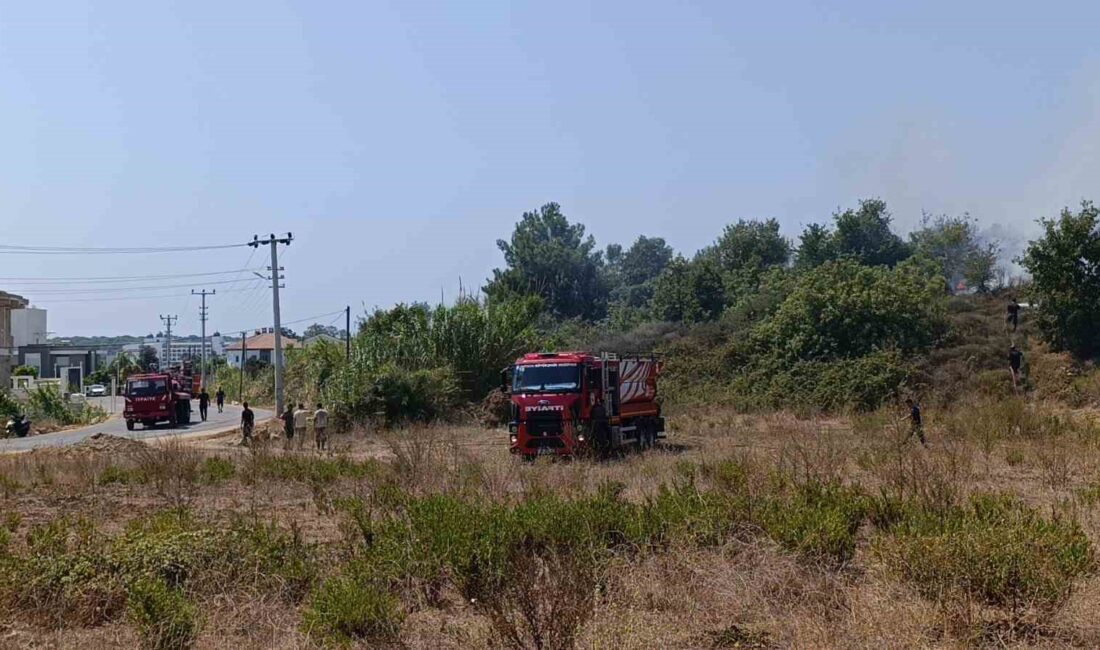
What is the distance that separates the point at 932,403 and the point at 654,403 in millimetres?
13184

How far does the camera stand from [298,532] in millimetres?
10977

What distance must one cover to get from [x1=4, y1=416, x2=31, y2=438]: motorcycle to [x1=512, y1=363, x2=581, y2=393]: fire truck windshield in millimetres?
25082

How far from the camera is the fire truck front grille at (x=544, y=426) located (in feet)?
82.4

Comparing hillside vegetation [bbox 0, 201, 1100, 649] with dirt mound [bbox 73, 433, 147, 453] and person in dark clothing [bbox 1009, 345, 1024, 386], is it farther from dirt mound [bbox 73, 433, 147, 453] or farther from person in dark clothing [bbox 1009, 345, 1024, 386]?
person in dark clothing [bbox 1009, 345, 1024, 386]

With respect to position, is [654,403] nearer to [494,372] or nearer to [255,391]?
[494,372]

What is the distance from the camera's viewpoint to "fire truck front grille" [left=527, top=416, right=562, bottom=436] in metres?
25.1

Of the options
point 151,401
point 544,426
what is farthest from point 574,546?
point 151,401

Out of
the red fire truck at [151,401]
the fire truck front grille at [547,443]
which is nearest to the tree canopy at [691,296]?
the red fire truck at [151,401]

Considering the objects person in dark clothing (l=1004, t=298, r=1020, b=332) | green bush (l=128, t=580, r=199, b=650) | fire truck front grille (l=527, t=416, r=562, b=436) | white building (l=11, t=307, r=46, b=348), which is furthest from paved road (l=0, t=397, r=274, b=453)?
white building (l=11, t=307, r=46, b=348)

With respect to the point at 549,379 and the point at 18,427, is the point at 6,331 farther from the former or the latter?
the point at 549,379

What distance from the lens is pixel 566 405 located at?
82.5 feet

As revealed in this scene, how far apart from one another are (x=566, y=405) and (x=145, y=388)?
1160 inches

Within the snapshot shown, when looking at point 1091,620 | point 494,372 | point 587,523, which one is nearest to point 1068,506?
point 1091,620

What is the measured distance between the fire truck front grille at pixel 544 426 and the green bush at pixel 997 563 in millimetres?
16003
